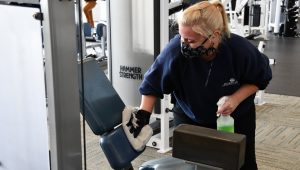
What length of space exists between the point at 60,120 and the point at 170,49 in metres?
0.60

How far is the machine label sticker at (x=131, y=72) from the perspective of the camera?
313cm

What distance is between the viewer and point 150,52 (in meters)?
3.03

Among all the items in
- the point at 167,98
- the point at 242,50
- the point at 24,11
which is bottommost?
the point at 167,98

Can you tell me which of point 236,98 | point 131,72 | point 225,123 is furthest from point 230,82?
point 131,72

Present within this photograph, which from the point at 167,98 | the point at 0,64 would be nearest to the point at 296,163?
the point at 167,98

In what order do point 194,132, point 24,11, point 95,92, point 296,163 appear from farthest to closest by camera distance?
point 296,163 < point 95,92 < point 24,11 < point 194,132

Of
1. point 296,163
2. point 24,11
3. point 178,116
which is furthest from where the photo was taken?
point 296,163

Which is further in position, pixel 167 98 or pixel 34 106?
pixel 167 98

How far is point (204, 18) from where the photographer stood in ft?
5.11

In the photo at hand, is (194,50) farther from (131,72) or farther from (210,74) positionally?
(131,72)

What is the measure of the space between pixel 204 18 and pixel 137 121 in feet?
1.77

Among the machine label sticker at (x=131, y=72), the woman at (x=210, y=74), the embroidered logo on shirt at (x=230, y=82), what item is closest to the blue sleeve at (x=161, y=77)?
the woman at (x=210, y=74)

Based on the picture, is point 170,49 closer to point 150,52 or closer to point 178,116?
point 178,116

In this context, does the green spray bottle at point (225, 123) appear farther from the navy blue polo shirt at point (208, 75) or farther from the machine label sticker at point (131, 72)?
the machine label sticker at point (131, 72)
